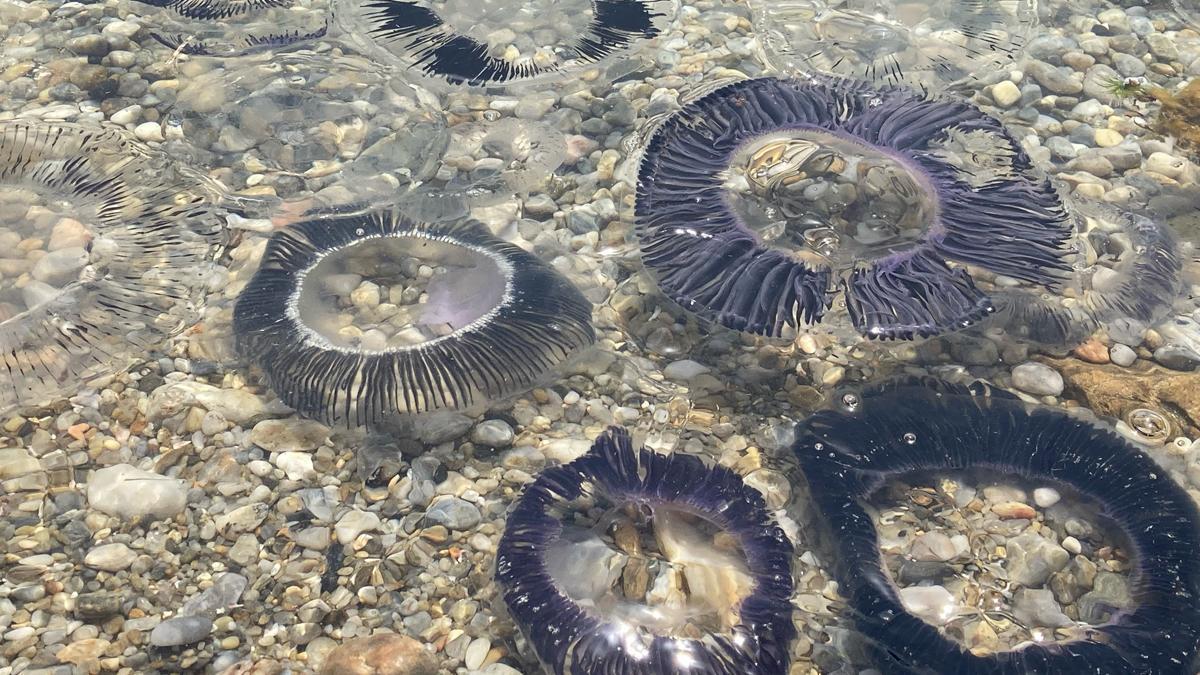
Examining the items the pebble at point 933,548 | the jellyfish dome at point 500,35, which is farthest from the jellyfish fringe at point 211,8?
the pebble at point 933,548

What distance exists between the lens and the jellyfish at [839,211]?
4.17m

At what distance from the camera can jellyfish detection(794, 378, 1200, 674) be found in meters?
3.24

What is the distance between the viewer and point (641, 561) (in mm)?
3424

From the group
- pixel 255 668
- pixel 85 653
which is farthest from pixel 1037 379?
pixel 85 653

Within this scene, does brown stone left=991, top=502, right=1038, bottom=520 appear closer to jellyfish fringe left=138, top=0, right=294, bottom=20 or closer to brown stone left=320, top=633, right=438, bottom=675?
brown stone left=320, top=633, right=438, bottom=675

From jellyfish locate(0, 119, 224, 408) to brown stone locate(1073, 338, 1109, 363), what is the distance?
3841 millimetres

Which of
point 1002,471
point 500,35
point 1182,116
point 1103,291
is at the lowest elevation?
point 1002,471

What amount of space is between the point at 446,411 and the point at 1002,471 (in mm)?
2123

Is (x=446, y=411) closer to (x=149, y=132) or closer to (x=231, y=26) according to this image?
(x=149, y=132)

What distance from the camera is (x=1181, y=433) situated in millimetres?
4117

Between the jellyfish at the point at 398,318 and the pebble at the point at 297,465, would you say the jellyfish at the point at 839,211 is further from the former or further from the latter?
the pebble at the point at 297,465

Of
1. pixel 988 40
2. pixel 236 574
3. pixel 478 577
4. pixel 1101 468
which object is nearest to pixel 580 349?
pixel 478 577

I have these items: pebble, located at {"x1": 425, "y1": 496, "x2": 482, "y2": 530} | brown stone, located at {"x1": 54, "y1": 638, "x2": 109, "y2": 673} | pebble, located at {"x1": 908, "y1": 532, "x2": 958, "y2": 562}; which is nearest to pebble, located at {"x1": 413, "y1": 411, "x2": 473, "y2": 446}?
pebble, located at {"x1": 425, "y1": 496, "x2": 482, "y2": 530}

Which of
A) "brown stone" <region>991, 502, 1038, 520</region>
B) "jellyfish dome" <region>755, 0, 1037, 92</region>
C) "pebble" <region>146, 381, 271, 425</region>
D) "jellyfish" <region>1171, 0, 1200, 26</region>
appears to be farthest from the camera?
"jellyfish" <region>1171, 0, 1200, 26</region>
